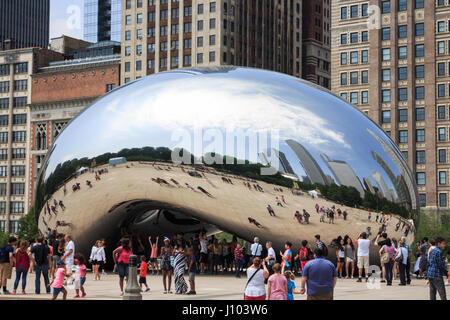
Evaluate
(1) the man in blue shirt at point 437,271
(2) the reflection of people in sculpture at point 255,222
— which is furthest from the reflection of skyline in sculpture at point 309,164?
(1) the man in blue shirt at point 437,271

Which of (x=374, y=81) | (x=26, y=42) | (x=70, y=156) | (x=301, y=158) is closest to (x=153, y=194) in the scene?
(x=70, y=156)

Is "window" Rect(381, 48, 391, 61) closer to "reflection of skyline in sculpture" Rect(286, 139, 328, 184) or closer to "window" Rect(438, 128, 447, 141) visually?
"window" Rect(438, 128, 447, 141)

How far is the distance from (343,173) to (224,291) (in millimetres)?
6404

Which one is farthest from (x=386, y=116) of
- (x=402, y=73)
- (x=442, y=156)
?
(x=442, y=156)

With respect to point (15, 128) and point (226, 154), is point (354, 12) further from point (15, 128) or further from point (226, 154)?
point (226, 154)

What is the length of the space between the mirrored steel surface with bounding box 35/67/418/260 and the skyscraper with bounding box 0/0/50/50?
4442 inches

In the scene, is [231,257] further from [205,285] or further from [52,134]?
[52,134]

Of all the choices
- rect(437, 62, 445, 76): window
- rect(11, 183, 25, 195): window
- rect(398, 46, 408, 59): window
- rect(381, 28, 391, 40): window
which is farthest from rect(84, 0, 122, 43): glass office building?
rect(437, 62, 445, 76): window

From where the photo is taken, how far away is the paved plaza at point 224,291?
19156mm

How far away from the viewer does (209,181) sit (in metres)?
25.5

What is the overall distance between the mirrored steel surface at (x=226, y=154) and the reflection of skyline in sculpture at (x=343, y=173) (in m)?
0.03

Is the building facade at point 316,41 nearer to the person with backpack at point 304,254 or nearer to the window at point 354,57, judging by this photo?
the window at point 354,57

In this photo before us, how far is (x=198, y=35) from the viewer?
10819cm

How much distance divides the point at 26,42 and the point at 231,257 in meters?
123
